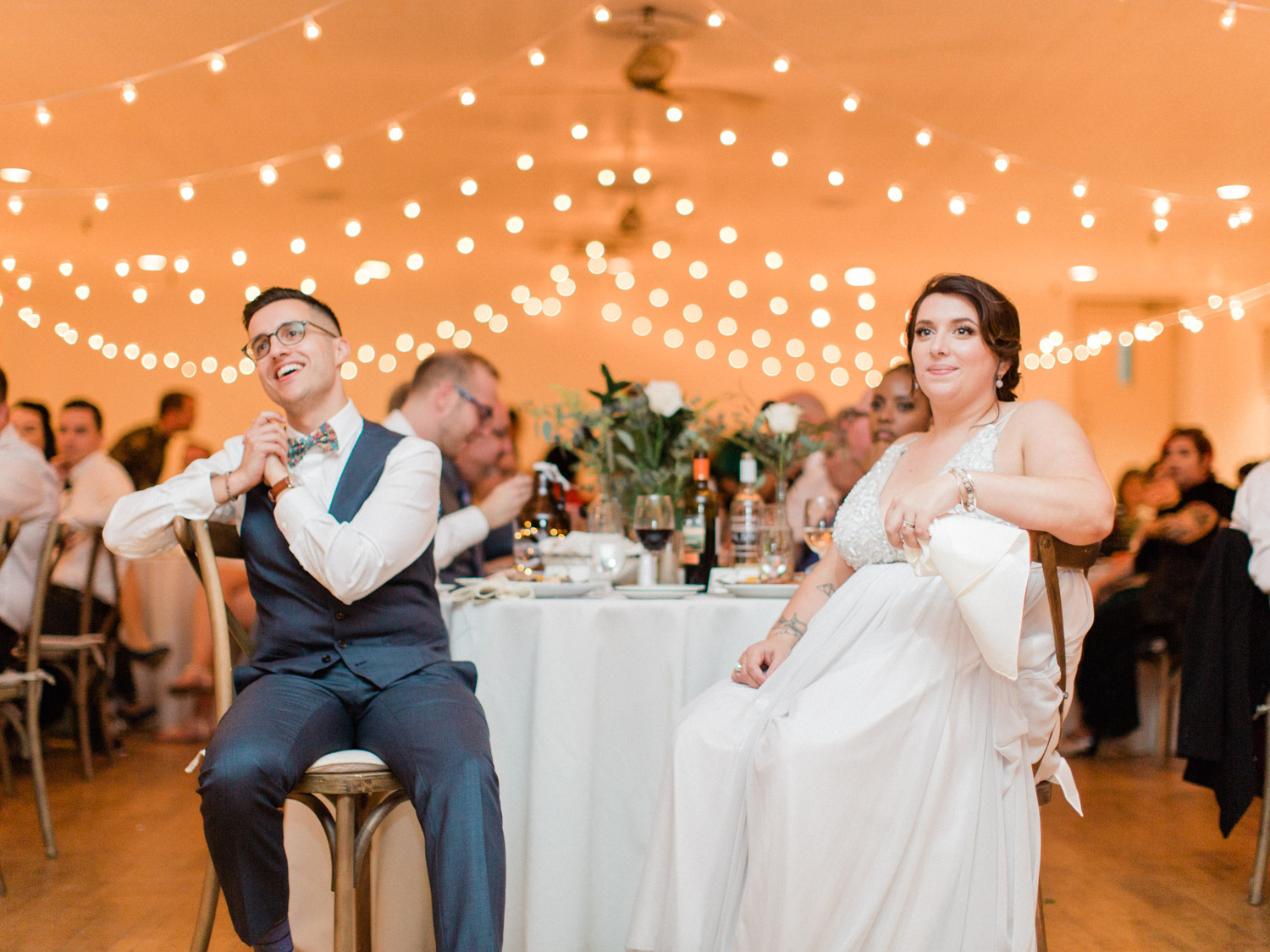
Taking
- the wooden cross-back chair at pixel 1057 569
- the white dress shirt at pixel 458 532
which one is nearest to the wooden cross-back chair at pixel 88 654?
the white dress shirt at pixel 458 532

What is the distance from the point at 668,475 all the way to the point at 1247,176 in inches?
189

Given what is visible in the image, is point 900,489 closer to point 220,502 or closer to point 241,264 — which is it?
point 220,502

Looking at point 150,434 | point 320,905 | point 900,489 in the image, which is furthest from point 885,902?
point 150,434

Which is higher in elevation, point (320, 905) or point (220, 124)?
point (220, 124)

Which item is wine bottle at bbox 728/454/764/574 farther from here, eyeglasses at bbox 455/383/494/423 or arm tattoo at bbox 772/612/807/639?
eyeglasses at bbox 455/383/494/423

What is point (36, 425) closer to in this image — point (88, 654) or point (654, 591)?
point (88, 654)

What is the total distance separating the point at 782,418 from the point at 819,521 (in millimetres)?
272

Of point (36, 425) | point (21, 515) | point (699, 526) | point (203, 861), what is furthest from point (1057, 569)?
point (36, 425)

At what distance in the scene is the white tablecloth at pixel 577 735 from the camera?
2234mm

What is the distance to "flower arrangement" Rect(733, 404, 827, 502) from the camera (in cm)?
280

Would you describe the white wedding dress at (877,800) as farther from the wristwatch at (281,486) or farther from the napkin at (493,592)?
the wristwatch at (281,486)

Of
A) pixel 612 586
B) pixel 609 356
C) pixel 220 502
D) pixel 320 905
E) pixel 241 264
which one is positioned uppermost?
pixel 241 264

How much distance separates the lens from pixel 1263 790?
9.01ft

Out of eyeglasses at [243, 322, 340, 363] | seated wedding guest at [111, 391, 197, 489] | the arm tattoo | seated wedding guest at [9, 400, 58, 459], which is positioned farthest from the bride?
seated wedding guest at [111, 391, 197, 489]
